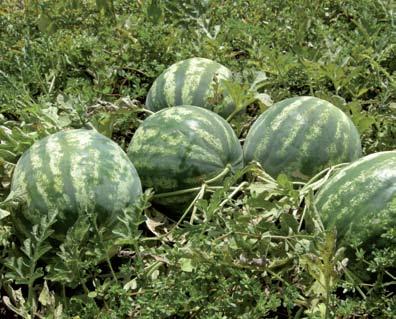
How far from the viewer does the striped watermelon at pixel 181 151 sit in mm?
2398

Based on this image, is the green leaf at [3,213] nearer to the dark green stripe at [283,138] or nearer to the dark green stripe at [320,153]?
the dark green stripe at [283,138]

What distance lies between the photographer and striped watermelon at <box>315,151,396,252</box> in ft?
6.66

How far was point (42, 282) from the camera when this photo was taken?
87.4 inches

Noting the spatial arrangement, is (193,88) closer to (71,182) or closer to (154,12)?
(71,182)

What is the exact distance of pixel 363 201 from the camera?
208cm

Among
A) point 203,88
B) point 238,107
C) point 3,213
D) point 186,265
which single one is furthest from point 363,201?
point 3,213

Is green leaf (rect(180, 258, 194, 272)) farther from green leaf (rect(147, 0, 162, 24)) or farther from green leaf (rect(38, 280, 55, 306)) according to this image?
green leaf (rect(147, 0, 162, 24))

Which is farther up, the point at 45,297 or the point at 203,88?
the point at 203,88

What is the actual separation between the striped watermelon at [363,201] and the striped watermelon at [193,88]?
2.47 ft

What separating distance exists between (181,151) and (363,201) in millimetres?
665

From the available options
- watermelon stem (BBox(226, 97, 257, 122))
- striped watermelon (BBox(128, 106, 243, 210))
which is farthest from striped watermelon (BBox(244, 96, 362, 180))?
watermelon stem (BBox(226, 97, 257, 122))

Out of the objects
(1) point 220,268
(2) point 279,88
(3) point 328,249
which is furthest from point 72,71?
(3) point 328,249

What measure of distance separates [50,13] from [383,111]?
6.69 ft

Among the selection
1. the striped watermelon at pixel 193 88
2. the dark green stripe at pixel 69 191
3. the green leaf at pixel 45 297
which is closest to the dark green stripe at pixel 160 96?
the striped watermelon at pixel 193 88
